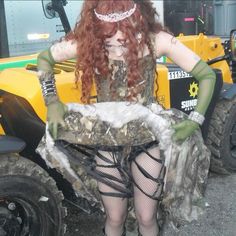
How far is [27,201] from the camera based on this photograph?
2869mm

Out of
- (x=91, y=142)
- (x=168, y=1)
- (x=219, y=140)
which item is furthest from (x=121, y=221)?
(x=168, y=1)

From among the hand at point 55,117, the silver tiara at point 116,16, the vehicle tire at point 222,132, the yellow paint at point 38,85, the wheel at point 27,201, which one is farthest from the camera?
the vehicle tire at point 222,132

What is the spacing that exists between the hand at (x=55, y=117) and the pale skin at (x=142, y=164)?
0.01 meters

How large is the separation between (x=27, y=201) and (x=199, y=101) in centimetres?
121

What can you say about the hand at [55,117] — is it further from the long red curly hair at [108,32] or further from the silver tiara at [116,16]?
the silver tiara at [116,16]

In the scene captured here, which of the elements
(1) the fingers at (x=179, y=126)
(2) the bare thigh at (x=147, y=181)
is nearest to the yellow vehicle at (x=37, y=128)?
(2) the bare thigh at (x=147, y=181)

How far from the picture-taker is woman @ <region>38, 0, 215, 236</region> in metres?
2.35

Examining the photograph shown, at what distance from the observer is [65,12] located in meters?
4.30

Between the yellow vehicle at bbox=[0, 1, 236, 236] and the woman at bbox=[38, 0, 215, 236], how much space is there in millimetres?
473

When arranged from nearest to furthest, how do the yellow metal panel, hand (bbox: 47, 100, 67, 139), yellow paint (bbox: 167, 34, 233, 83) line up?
hand (bbox: 47, 100, 67, 139)
the yellow metal panel
yellow paint (bbox: 167, 34, 233, 83)

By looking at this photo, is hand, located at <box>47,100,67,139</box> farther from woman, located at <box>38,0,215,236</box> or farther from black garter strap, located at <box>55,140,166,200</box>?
black garter strap, located at <box>55,140,166,200</box>

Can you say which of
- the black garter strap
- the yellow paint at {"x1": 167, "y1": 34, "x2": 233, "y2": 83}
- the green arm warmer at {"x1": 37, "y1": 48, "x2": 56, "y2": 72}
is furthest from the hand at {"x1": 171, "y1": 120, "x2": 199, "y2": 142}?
the yellow paint at {"x1": 167, "y1": 34, "x2": 233, "y2": 83}

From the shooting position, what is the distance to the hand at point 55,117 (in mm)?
2414

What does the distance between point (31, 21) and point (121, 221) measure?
2430 millimetres
